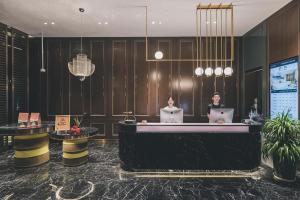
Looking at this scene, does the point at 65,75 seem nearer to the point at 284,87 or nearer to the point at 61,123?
the point at 61,123

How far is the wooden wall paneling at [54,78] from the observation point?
24.3 ft

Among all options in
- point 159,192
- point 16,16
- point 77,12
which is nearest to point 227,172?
point 159,192

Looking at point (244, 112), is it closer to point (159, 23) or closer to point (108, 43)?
point (159, 23)

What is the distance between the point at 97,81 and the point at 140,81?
4.79ft

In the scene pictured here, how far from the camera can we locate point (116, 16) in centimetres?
540

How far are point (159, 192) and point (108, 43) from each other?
5.39 m

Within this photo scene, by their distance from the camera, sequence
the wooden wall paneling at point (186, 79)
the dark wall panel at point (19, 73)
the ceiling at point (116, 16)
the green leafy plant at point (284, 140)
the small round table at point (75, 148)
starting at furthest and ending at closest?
the wooden wall paneling at point (186, 79)
the dark wall panel at point (19, 73)
the ceiling at point (116, 16)
the small round table at point (75, 148)
the green leafy plant at point (284, 140)

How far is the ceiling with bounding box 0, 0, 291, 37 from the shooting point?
15.3 ft

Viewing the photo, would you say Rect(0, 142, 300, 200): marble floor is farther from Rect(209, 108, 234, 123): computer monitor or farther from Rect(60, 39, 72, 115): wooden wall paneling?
Rect(60, 39, 72, 115): wooden wall paneling

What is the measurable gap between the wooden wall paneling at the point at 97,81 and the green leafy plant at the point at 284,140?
5145 millimetres

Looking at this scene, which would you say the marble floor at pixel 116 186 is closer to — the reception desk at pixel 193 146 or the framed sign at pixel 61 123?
the reception desk at pixel 193 146

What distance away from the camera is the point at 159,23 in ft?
19.4

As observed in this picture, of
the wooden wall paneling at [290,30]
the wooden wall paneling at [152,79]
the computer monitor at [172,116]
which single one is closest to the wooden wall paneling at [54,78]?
the wooden wall paneling at [152,79]

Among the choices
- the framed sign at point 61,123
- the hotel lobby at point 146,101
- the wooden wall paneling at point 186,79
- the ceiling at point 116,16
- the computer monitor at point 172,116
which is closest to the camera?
the hotel lobby at point 146,101
